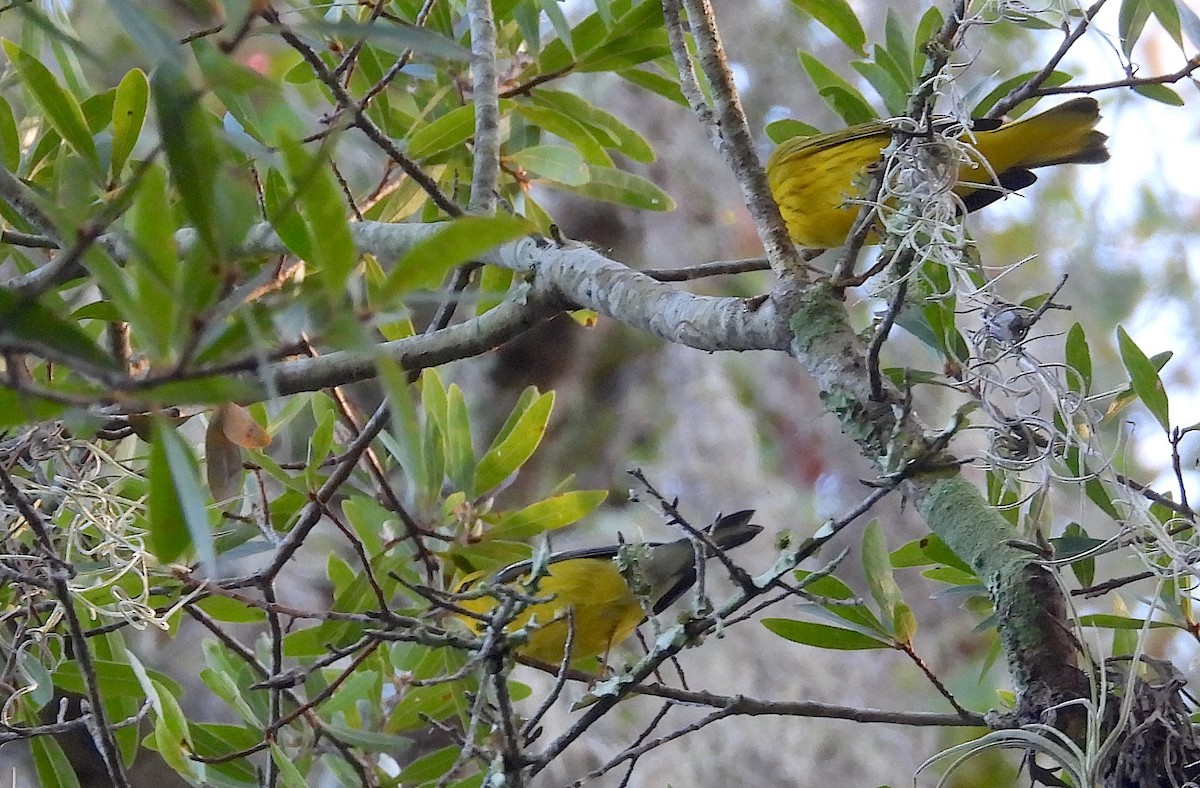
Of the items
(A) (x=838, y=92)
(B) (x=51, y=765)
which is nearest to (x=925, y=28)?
(A) (x=838, y=92)

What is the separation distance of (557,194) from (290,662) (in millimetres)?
2818

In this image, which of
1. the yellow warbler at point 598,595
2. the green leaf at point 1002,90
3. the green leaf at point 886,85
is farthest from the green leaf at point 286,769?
the green leaf at point 1002,90

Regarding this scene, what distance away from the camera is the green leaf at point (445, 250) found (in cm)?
61

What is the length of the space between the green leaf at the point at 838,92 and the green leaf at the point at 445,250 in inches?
45.1

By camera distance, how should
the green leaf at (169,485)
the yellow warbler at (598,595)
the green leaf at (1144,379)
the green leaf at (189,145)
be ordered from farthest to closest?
the yellow warbler at (598,595)
the green leaf at (1144,379)
the green leaf at (169,485)
the green leaf at (189,145)

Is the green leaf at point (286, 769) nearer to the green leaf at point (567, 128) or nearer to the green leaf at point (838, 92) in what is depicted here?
the green leaf at point (567, 128)

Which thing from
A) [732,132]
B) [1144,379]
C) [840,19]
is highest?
[840,19]

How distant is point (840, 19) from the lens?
1568mm

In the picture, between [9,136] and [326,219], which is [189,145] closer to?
[326,219]

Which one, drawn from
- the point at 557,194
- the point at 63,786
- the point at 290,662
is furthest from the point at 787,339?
the point at 557,194

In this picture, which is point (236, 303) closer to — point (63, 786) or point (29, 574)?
point (29, 574)

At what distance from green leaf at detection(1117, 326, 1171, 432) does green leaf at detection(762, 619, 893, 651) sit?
0.40 meters

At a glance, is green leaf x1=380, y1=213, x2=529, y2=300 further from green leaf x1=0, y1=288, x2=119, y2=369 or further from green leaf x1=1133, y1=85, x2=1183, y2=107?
green leaf x1=1133, y1=85, x2=1183, y2=107

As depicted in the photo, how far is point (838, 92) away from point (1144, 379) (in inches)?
26.3
